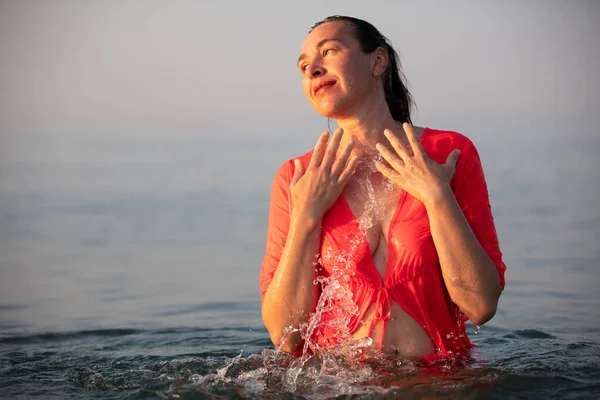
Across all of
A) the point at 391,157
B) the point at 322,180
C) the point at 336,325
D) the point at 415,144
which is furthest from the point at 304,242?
the point at 415,144

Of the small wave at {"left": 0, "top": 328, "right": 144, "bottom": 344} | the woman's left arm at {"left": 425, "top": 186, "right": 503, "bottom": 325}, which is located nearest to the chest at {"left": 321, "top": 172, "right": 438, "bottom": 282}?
the woman's left arm at {"left": 425, "top": 186, "right": 503, "bottom": 325}

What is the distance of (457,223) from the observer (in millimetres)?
3826

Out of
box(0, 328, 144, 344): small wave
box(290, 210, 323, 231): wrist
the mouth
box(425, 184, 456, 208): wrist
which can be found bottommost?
box(0, 328, 144, 344): small wave

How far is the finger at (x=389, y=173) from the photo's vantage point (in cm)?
396

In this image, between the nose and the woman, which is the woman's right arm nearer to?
the woman

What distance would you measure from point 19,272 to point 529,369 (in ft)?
15.8

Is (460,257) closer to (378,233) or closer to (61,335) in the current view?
(378,233)

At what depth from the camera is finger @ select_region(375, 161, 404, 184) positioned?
13.0ft

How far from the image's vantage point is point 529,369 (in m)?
4.21

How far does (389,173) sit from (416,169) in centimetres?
14

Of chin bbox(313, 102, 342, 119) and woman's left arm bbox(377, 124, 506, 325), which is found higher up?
chin bbox(313, 102, 342, 119)

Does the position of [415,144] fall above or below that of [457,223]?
above

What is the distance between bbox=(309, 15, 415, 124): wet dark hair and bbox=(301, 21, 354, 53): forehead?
0.03 meters

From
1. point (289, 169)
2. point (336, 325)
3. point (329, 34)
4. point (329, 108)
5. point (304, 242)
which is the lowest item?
point (336, 325)
